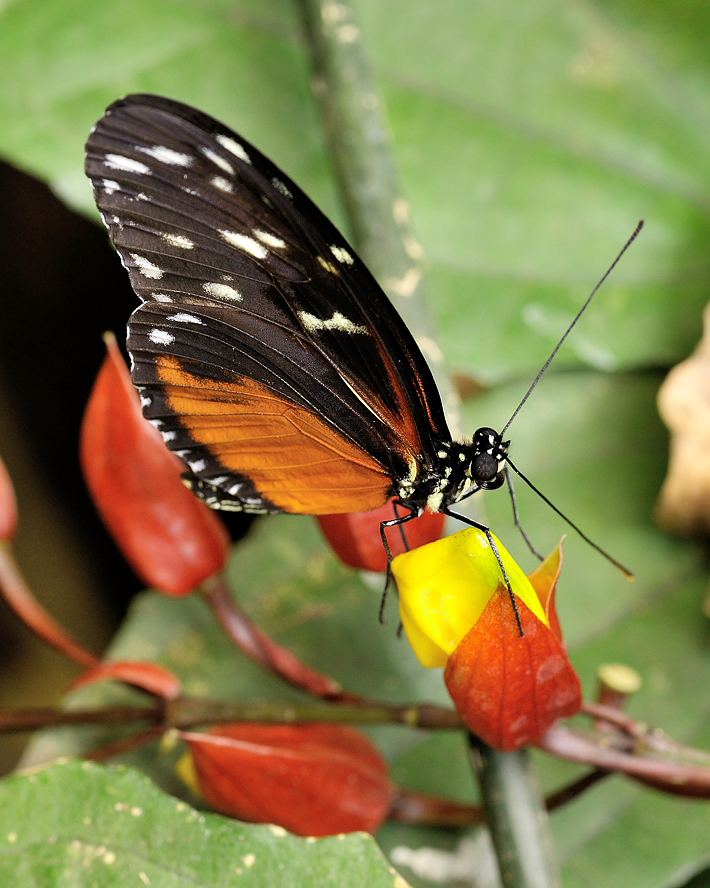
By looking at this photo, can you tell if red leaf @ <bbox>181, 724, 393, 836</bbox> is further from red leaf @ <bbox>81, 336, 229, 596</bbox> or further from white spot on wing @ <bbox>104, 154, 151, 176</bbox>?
white spot on wing @ <bbox>104, 154, 151, 176</bbox>

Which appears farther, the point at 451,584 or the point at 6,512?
the point at 6,512

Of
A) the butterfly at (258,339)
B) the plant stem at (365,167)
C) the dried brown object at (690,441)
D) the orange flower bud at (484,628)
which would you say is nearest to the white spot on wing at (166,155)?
the butterfly at (258,339)

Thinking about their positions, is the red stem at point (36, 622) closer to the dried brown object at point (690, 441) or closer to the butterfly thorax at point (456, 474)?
the butterfly thorax at point (456, 474)

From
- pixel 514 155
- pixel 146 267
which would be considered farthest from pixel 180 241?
pixel 514 155

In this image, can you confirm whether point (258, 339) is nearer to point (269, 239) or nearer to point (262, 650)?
point (269, 239)

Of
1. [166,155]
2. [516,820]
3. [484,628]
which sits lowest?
[516,820]

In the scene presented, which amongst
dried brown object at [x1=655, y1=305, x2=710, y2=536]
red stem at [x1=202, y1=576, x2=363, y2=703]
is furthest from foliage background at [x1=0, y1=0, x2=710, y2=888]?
red stem at [x1=202, y1=576, x2=363, y2=703]
